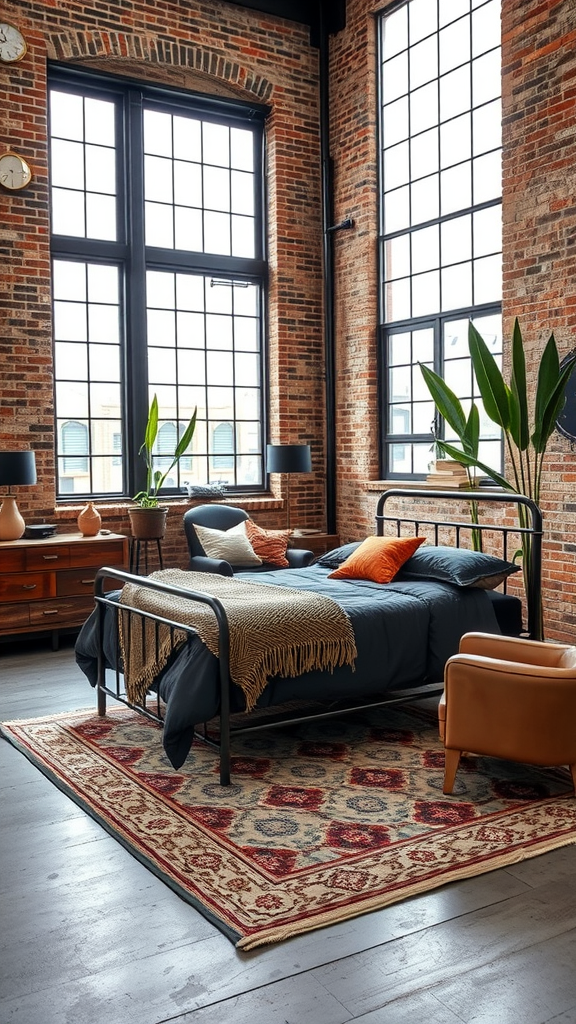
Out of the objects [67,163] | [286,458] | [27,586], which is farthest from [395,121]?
[27,586]

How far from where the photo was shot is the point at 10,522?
6523mm

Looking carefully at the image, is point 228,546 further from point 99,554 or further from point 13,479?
point 13,479

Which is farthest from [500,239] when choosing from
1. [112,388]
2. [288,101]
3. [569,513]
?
[112,388]

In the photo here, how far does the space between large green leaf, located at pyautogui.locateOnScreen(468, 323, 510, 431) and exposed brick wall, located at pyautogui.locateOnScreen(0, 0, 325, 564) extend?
297 cm

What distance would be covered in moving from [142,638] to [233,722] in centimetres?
71

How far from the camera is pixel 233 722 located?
184 inches

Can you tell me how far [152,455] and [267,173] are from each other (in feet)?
9.53

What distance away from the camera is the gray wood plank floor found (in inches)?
90.7

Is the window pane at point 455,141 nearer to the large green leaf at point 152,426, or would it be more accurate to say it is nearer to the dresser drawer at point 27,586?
the large green leaf at point 152,426

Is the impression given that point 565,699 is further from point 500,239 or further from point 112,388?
point 112,388

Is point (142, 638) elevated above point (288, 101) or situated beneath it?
situated beneath

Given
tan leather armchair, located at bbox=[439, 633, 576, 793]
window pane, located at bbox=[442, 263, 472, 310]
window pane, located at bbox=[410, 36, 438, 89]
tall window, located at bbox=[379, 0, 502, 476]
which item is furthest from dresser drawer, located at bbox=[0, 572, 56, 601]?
window pane, located at bbox=[410, 36, 438, 89]

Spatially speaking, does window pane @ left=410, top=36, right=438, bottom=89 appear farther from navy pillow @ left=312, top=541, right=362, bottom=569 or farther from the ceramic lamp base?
the ceramic lamp base

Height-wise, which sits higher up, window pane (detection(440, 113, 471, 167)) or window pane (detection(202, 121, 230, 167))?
window pane (detection(202, 121, 230, 167))
